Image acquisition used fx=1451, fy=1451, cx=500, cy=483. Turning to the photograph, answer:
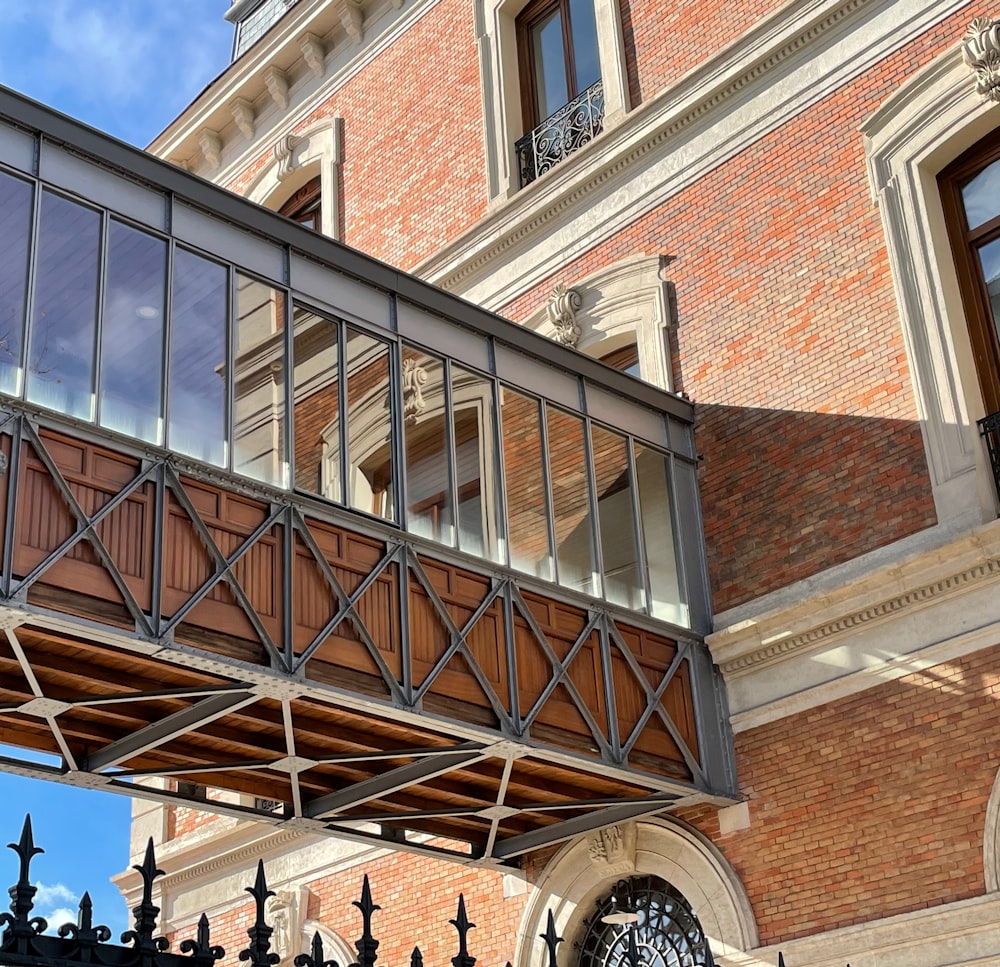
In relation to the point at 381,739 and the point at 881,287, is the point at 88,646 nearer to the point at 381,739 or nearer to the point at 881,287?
the point at 381,739

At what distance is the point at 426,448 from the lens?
11406mm

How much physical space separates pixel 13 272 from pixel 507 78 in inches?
374

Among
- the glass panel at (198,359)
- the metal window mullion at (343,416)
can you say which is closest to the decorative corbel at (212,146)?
the metal window mullion at (343,416)

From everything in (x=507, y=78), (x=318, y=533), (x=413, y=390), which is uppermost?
(x=507, y=78)

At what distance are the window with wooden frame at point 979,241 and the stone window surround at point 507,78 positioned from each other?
398 centimetres

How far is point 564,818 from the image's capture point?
13.3 m

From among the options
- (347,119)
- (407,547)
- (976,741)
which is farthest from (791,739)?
(347,119)

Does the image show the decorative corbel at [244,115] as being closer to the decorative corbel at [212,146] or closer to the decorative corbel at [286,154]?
the decorative corbel at [212,146]

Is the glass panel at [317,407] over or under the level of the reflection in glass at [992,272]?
under

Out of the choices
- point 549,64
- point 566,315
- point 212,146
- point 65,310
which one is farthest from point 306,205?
point 65,310

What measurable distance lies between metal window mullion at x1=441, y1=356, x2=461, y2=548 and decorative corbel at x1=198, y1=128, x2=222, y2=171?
11.8 meters

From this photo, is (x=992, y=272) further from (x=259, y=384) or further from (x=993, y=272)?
(x=259, y=384)

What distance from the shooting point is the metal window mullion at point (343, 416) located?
10.6 metres

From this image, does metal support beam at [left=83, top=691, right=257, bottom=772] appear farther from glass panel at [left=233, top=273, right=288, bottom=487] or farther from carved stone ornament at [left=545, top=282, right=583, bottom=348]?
carved stone ornament at [left=545, top=282, right=583, bottom=348]
